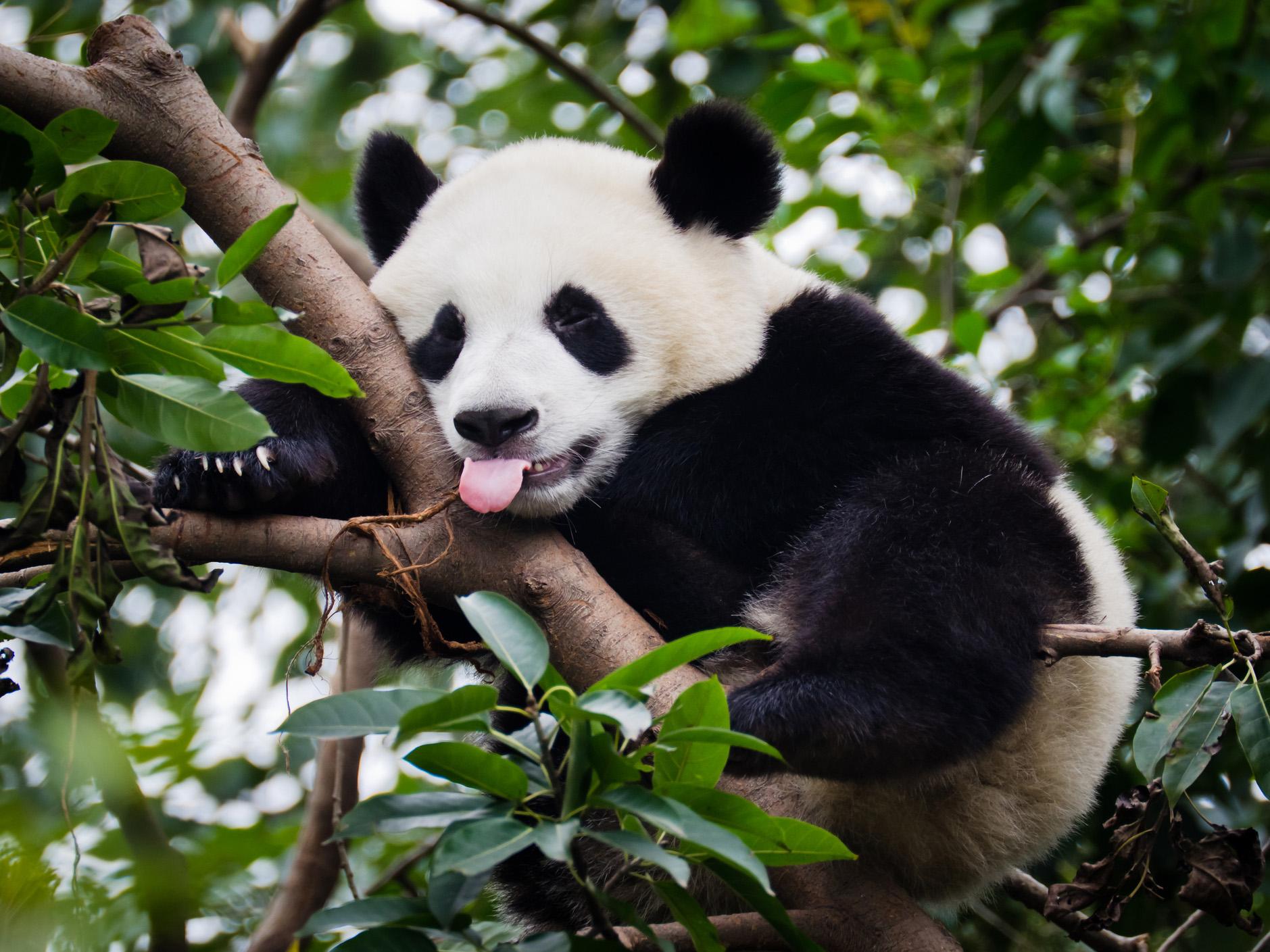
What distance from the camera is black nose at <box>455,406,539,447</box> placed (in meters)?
2.71

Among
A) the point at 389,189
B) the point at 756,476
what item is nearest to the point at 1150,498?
the point at 756,476

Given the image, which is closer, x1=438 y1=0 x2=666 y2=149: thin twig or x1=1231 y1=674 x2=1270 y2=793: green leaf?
x1=1231 y1=674 x2=1270 y2=793: green leaf

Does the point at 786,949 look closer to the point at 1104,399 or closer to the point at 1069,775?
the point at 1069,775

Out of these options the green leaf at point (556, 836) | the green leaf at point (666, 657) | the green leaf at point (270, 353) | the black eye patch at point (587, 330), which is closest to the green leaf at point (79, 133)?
the green leaf at point (270, 353)

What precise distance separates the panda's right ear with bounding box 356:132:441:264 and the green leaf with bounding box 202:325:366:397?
1.80 metres

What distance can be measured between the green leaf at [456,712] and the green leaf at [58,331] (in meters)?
0.83

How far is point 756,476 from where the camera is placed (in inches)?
119

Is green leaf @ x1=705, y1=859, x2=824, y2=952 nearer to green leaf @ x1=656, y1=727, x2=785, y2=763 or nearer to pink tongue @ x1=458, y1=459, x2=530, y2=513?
green leaf @ x1=656, y1=727, x2=785, y2=763

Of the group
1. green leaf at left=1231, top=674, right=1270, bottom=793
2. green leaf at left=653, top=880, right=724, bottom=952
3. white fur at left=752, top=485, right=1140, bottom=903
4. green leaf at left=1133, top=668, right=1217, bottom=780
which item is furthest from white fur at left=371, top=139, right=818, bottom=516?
green leaf at left=1231, top=674, right=1270, bottom=793

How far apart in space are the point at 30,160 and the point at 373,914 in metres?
1.43

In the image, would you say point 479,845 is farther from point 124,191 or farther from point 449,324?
point 449,324

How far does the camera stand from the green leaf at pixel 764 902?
1.83 meters

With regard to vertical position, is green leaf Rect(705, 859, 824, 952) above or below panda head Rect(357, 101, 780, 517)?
below

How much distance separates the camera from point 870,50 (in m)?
5.57
